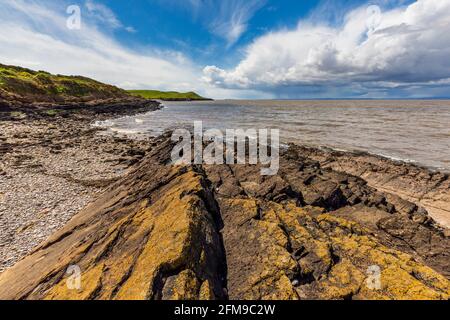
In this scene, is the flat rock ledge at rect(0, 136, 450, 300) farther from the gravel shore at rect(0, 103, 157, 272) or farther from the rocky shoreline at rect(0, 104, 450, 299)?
the gravel shore at rect(0, 103, 157, 272)

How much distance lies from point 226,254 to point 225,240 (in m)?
0.75

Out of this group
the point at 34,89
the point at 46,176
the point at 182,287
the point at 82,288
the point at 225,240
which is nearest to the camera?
the point at 182,287

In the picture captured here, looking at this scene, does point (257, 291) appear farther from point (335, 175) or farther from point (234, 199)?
point (335, 175)

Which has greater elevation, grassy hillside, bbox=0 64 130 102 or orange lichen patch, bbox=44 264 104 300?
grassy hillside, bbox=0 64 130 102

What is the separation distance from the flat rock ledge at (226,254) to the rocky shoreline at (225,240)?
0.04m

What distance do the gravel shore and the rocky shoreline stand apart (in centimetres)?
14

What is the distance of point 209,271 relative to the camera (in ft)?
23.5

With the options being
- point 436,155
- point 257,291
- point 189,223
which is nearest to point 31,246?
point 189,223

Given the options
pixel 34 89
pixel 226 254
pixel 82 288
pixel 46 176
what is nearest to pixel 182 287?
pixel 226 254

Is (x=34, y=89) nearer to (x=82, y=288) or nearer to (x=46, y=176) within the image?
(x=46, y=176)

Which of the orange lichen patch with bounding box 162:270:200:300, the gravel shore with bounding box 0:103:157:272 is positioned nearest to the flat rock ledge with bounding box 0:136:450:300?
the orange lichen patch with bounding box 162:270:200:300

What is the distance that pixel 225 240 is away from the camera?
30.0 ft

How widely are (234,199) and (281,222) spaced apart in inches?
104

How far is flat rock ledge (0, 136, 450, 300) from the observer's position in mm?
6637
